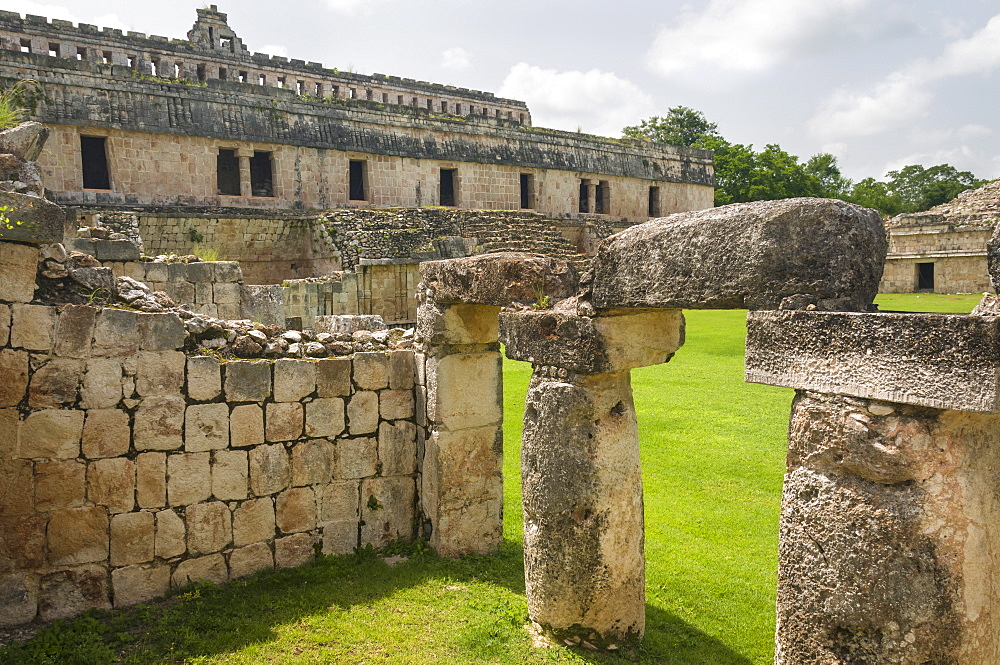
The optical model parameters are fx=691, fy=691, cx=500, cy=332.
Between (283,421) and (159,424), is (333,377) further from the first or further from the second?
(159,424)

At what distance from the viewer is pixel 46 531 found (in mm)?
5012

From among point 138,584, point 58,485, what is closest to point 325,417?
point 138,584

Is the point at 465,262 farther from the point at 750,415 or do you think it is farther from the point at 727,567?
the point at 750,415

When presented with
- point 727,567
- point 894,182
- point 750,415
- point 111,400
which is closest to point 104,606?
point 111,400

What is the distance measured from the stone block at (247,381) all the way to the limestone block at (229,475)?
45 cm

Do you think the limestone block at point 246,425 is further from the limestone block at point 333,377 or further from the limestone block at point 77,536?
the limestone block at point 77,536

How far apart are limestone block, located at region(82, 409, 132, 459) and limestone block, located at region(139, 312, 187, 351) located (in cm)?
55

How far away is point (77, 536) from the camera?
510 centimetres

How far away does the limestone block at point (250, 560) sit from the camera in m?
5.66

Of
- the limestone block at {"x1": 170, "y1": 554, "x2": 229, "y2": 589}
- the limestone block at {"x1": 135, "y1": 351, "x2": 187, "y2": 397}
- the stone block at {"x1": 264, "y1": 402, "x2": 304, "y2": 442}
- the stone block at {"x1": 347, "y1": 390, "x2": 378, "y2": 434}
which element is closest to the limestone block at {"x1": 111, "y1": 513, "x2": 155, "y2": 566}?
the limestone block at {"x1": 170, "y1": 554, "x2": 229, "y2": 589}

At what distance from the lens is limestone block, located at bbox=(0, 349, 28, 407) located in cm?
485

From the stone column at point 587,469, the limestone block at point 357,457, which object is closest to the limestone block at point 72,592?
the limestone block at point 357,457

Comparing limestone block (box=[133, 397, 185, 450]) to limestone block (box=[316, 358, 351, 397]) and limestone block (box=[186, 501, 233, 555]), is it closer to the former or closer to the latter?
limestone block (box=[186, 501, 233, 555])

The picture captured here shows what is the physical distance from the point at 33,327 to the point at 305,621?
288cm
